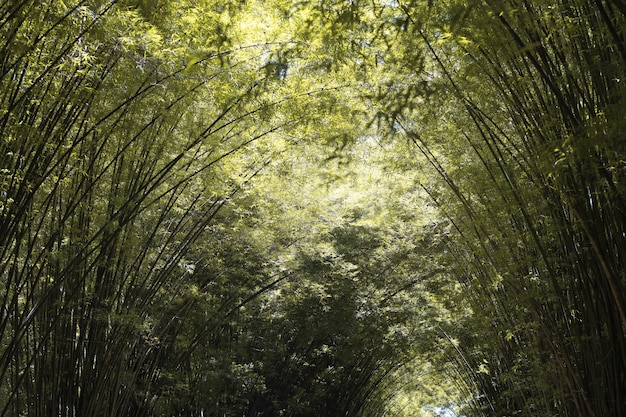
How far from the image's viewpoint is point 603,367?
3.58m

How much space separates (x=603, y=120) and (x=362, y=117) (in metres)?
2.95

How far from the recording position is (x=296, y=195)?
7.51 metres

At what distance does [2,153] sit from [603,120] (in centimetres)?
301

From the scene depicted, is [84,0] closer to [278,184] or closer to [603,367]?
[603,367]

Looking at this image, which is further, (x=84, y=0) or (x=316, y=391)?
(x=316, y=391)

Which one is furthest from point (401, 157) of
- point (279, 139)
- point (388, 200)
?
point (388, 200)

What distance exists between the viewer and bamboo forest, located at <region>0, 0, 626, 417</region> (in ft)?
10.5

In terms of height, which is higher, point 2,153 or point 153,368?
point 2,153

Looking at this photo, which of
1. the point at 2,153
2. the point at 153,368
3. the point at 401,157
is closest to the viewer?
the point at 2,153

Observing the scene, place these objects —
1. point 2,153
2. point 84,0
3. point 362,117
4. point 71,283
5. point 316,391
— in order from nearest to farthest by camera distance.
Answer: point 84,0 < point 2,153 < point 71,283 < point 362,117 < point 316,391

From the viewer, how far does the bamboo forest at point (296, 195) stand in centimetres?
320

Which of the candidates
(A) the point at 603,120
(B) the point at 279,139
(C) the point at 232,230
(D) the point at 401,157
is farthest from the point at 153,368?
(A) the point at 603,120

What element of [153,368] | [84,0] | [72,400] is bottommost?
[72,400]

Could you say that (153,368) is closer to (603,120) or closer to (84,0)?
(84,0)
